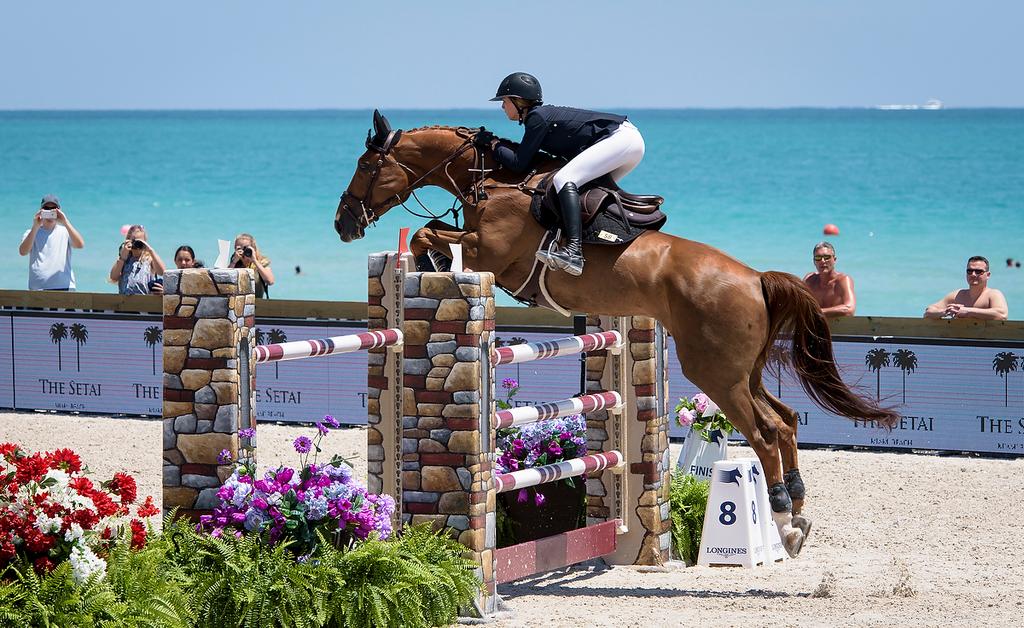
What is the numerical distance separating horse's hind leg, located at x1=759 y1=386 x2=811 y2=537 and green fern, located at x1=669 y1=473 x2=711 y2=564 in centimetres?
66

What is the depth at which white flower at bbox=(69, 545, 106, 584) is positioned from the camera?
427 cm

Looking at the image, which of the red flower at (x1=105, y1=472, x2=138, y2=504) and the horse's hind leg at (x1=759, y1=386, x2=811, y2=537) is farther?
the horse's hind leg at (x1=759, y1=386, x2=811, y2=537)

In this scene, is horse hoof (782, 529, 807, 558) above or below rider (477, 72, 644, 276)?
below

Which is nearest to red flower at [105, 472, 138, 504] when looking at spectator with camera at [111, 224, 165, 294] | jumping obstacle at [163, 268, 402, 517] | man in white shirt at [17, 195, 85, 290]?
jumping obstacle at [163, 268, 402, 517]

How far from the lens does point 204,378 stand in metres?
5.04

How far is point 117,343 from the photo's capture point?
34.3 feet

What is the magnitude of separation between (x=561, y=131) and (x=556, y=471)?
154cm

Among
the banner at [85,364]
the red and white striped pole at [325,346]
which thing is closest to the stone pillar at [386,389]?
the red and white striped pole at [325,346]

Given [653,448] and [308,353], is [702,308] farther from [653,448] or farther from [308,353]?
[308,353]

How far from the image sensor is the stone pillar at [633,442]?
22.8 ft

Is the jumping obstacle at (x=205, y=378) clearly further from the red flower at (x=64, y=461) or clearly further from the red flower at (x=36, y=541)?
the red flower at (x=36, y=541)

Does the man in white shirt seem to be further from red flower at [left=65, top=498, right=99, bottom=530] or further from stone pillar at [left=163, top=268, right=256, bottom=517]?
red flower at [left=65, top=498, right=99, bottom=530]

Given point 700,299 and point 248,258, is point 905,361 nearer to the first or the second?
point 700,299

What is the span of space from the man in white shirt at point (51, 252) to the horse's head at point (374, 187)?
5.61 meters
